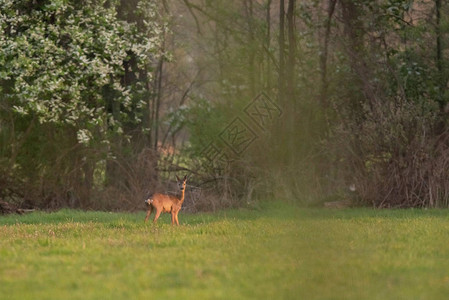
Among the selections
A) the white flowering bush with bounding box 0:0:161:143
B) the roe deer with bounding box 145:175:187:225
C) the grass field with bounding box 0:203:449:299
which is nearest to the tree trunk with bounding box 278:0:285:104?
the white flowering bush with bounding box 0:0:161:143

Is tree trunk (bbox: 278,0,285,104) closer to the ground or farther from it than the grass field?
farther from it

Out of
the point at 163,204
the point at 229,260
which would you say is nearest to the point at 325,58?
the point at 163,204

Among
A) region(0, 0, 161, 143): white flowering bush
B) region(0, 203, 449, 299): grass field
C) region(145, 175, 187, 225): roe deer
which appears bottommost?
region(0, 203, 449, 299): grass field

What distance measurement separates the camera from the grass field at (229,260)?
801 centimetres

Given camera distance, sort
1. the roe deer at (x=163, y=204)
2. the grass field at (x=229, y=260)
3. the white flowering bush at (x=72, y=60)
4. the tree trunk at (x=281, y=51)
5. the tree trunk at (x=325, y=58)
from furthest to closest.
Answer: the tree trunk at (x=325, y=58), the tree trunk at (x=281, y=51), the white flowering bush at (x=72, y=60), the roe deer at (x=163, y=204), the grass field at (x=229, y=260)

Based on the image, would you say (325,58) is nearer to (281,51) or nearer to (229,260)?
(281,51)

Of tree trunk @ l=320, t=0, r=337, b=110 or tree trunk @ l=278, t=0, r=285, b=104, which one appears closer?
tree trunk @ l=278, t=0, r=285, b=104

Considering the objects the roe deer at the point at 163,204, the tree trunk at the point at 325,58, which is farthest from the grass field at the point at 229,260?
the tree trunk at the point at 325,58

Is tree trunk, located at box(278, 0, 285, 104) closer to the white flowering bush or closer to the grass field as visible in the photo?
the white flowering bush

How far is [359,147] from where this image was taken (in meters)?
20.5

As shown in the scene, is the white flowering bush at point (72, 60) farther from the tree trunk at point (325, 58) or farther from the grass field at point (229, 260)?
the grass field at point (229, 260)

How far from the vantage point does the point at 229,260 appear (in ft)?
32.6

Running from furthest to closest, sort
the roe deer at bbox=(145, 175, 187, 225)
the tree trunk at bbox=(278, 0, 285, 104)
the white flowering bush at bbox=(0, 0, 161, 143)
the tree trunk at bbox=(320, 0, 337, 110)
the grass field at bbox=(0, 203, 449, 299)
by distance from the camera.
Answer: the tree trunk at bbox=(320, 0, 337, 110)
the tree trunk at bbox=(278, 0, 285, 104)
the white flowering bush at bbox=(0, 0, 161, 143)
the roe deer at bbox=(145, 175, 187, 225)
the grass field at bbox=(0, 203, 449, 299)

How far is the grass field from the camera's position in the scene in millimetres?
8008
